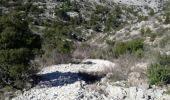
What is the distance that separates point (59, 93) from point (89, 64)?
22.8 ft

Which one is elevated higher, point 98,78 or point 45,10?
point 98,78

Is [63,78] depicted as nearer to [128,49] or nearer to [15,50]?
[15,50]

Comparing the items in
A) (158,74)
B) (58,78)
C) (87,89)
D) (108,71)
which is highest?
(158,74)

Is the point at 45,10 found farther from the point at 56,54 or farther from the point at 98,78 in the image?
the point at 98,78

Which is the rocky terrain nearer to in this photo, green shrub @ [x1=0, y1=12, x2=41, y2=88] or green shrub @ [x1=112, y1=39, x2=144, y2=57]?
green shrub @ [x1=0, y1=12, x2=41, y2=88]

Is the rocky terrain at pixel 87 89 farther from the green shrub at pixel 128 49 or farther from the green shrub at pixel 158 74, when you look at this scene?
the green shrub at pixel 128 49

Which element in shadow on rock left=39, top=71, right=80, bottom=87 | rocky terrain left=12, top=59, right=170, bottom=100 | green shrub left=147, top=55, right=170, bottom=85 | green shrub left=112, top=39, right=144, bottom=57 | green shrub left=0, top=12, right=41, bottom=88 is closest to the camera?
rocky terrain left=12, top=59, right=170, bottom=100

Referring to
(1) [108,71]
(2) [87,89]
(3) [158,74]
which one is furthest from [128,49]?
(2) [87,89]

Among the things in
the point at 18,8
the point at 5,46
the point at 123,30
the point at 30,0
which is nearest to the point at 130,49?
the point at 5,46

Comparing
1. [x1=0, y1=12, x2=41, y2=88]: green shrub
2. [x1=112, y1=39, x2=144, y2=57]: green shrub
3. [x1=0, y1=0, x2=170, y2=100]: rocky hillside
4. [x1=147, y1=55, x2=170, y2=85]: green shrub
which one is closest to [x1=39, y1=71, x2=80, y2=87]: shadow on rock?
[x1=0, y1=0, x2=170, y2=100]: rocky hillside

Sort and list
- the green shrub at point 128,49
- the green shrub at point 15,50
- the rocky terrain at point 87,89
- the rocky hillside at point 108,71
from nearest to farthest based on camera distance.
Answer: the rocky terrain at point 87,89, the rocky hillside at point 108,71, the green shrub at point 15,50, the green shrub at point 128,49

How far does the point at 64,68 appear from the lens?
76.7 feet

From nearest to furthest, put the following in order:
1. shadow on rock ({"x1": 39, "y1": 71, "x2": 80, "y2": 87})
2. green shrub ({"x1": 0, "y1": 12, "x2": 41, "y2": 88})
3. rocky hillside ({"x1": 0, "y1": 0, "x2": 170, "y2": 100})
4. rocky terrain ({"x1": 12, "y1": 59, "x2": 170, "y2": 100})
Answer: rocky terrain ({"x1": 12, "y1": 59, "x2": 170, "y2": 100}) < rocky hillside ({"x1": 0, "y1": 0, "x2": 170, "y2": 100}) < green shrub ({"x1": 0, "y1": 12, "x2": 41, "y2": 88}) < shadow on rock ({"x1": 39, "y1": 71, "x2": 80, "y2": 87})

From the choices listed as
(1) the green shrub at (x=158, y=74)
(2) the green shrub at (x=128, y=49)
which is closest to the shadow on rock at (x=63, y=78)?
(1) the green shrub at (x=158, y=74)
